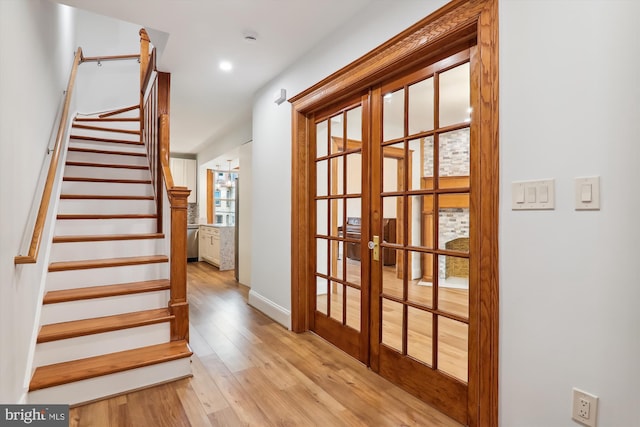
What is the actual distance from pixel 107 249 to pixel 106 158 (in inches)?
64.3

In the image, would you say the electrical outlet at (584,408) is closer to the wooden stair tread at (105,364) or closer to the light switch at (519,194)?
the light switch at (519,194)

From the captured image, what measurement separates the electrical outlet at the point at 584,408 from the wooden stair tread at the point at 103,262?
292 centimetres

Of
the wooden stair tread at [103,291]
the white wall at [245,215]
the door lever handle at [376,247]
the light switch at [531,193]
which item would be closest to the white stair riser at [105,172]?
the white wall at [245,215]

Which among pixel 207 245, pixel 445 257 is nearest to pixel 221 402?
pixel 445 257

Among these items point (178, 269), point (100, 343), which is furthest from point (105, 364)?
point (178, 269)

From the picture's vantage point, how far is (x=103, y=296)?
247 centimetres

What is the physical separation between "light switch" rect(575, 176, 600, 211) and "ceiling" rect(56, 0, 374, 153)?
1789mm

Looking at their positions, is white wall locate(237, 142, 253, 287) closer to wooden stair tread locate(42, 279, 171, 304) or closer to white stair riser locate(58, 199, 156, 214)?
white stair riser locate(58, 199, 156, 214)

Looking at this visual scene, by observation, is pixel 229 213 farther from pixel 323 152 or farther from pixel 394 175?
pixel 394 175

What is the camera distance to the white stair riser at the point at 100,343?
2113mm

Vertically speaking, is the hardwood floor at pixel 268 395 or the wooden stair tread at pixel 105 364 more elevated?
A: the wooden stair tread at pixel 105 364

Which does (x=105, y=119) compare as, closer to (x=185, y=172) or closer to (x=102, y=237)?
(x=102, y=237)

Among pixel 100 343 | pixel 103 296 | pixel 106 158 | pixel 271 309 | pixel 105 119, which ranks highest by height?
pixel 105 119

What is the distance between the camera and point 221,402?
6.61ft
